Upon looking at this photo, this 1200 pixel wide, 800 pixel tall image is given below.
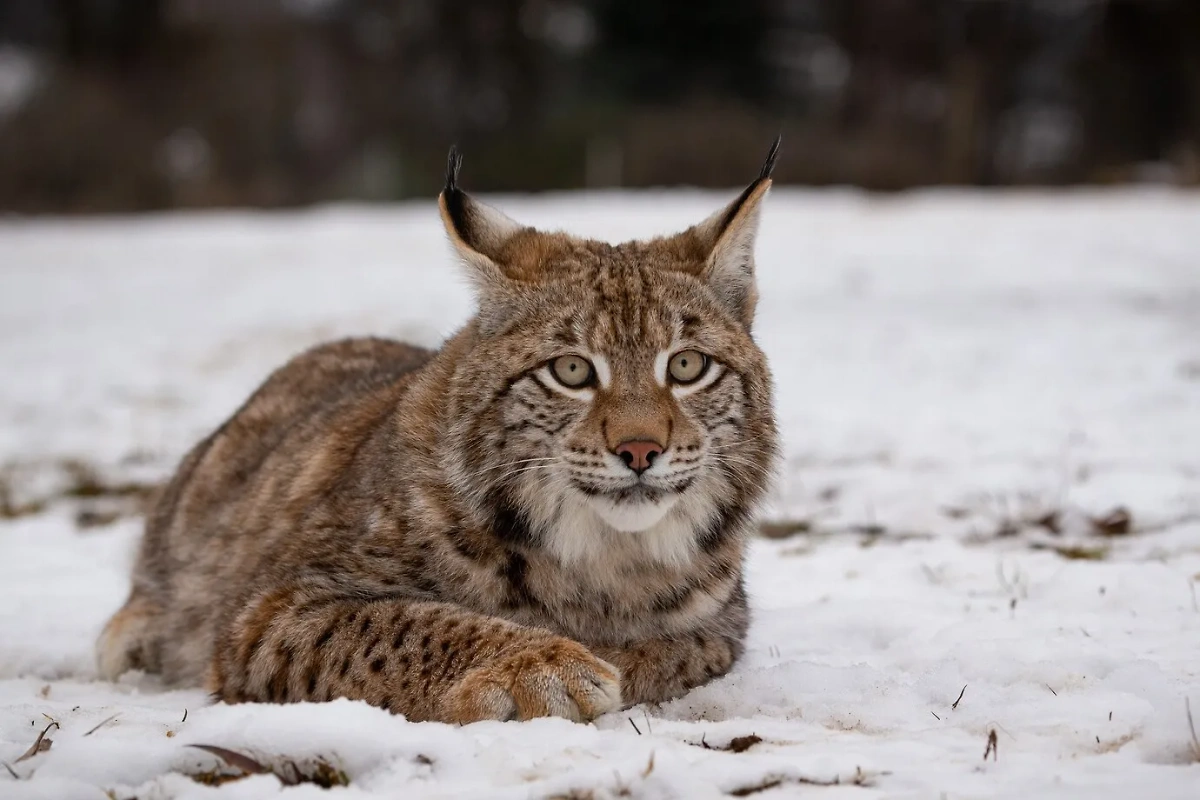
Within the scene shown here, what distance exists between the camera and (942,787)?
2.41 meters

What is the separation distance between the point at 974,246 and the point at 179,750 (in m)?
11.3

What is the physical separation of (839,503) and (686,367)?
8.64 feet

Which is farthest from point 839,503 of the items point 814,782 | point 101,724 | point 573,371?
point 101,724

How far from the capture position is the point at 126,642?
4.21m

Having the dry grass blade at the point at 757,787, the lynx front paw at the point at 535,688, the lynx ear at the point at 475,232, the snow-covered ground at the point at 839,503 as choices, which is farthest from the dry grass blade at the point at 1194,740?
the lynx ear at the point at 475,232

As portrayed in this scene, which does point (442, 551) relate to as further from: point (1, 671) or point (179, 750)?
point (1, 671)

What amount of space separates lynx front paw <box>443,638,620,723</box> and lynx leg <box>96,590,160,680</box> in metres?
1.75

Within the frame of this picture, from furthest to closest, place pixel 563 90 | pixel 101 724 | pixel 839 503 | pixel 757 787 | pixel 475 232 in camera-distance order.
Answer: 1. pixel 563 90
2. pixel 839 503
3. pixel 475 232
4. pixel 101 724
5. pixel 757 787

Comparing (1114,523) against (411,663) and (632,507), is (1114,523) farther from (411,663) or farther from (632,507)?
(411,663)

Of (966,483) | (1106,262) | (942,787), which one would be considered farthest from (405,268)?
(942,787)

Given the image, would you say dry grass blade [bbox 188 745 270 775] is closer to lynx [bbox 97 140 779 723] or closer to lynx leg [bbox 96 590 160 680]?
lynx [bbox 97 140 779 723]

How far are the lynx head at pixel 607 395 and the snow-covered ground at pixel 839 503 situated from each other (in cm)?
53

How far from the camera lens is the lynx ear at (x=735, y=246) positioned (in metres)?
3.60

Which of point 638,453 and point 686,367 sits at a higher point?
point 686,367
